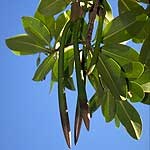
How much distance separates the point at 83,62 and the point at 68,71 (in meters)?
0.13

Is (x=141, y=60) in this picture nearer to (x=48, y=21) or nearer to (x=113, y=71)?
(x=113, y=71)

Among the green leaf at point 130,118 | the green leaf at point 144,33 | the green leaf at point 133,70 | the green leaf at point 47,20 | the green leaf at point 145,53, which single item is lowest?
the green leaf at point 130,118

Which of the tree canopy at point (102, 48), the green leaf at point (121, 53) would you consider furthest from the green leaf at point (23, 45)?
the green leaf at point (121, 53)

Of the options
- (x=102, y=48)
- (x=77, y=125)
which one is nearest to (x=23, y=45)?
(x=102, y=48)

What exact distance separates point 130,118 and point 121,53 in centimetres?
13

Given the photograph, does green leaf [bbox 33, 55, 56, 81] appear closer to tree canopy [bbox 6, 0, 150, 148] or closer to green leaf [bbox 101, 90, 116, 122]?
tree canopy [bbox 6, 0, 150, 148]

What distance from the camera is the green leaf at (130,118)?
26.7 inches

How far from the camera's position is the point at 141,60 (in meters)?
0.62

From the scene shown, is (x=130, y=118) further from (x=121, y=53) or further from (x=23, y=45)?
(x=23, y=45)

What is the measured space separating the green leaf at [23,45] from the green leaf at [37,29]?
0.01 metres

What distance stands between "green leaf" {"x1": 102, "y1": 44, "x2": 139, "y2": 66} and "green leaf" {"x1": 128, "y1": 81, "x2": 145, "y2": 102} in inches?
1.7

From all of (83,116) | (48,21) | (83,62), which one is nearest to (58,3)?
(48,21)

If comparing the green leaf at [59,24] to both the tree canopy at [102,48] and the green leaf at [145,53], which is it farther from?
the green leaf at [145,53]

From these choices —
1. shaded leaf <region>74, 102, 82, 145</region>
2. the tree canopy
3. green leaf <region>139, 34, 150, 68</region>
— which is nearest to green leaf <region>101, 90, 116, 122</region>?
the tree canopy
